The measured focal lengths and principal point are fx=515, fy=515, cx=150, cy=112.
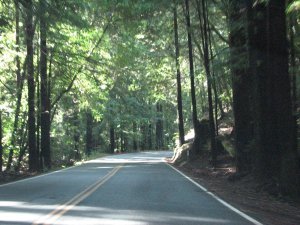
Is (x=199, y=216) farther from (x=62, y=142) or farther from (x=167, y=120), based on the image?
(x=167, y=120)

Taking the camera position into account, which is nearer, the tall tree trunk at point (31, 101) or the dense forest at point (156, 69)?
the dense forest at point (156, 69)

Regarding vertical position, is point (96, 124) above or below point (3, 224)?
above

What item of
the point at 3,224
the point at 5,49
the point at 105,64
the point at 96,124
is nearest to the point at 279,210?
the point at 3,224

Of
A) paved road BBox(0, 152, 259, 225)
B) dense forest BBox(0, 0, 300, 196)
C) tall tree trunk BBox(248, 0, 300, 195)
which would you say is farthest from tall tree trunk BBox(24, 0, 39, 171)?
tall tree trunk BBox(248, 0, 300, 195)

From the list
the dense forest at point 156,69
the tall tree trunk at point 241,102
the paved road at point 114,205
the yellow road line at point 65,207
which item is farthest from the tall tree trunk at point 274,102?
the yellow road line at point 65,207

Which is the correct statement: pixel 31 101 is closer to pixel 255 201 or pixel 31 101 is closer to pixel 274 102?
pixel 274 102

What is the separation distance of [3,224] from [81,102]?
29.2 m

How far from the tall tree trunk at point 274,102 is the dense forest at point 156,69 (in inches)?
1.1

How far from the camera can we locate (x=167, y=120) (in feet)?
285

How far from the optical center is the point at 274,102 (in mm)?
14250

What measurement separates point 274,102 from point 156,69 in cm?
2622

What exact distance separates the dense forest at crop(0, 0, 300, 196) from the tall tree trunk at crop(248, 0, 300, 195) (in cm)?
3

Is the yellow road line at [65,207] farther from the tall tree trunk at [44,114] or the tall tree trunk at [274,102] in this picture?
the tall tree trunk at [44,114]

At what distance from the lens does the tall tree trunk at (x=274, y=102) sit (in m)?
13.8
